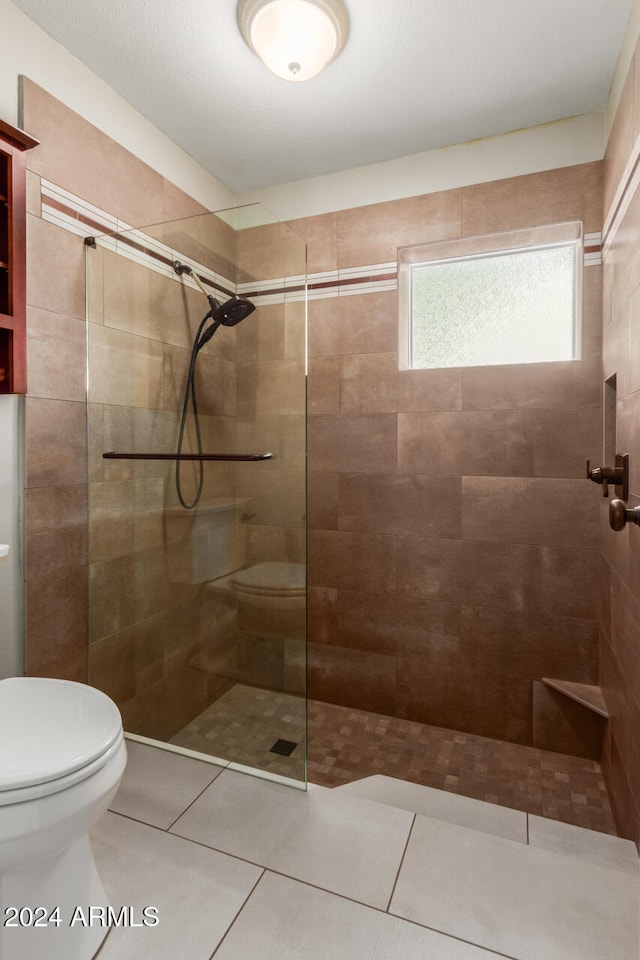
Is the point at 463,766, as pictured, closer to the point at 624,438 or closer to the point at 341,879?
the point at 341,879

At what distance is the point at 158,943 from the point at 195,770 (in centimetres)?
61

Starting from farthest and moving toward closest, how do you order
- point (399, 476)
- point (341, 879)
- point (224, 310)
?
point (399, 476) < point (224, 310) < point (341, 879)

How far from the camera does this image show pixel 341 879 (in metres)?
1.31

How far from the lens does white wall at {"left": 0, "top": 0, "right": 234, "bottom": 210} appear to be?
1.56 meters

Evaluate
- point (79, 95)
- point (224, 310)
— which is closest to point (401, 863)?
point (224, 310)

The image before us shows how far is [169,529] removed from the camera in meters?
1.84

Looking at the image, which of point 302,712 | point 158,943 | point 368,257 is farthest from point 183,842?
point 368,257

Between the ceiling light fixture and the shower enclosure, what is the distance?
511 millimetres

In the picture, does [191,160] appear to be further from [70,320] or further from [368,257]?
[70,320]

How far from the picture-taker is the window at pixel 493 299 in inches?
85.4

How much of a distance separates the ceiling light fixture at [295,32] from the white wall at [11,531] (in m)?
1.36

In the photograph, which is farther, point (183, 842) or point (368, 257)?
point (368, 257)

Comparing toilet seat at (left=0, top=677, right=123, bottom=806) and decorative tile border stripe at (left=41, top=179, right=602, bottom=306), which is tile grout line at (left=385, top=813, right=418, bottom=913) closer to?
toilet seat at (left=0, top=677, right=123, bottom=806)

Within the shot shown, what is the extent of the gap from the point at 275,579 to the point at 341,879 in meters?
0.82
